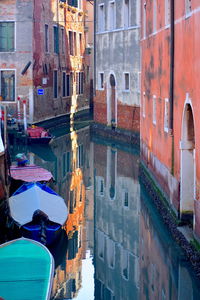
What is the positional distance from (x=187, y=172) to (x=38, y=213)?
2494 mm

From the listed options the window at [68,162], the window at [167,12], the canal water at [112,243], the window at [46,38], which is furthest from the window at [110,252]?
the window at [46,38]

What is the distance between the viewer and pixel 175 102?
12734 mm

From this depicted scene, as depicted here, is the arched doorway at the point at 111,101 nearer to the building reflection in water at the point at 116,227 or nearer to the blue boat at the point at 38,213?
the building reflection in water at the point at 116,227

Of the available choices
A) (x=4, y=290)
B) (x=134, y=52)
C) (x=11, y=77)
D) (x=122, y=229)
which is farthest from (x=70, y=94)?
(x=4, y=290)

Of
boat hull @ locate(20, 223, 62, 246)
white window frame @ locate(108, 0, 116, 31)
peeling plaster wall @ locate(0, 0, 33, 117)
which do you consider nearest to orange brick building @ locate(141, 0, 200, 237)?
boat hull @ locate(20, 223, 62, 246)

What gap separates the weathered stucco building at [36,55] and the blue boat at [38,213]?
15.5m

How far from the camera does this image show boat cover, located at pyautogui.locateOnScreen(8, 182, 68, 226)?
1194cm

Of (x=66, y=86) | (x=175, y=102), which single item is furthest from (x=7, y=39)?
(x=175, y=102)

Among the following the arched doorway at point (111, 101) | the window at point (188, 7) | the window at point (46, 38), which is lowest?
the arched doorway at point (111, 101)

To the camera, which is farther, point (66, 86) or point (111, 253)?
point (66, 86)

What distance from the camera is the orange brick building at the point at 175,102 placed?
A: 426 inches

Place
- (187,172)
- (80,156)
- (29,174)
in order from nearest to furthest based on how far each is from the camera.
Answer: (187,172) < (29,174) < (80,156)

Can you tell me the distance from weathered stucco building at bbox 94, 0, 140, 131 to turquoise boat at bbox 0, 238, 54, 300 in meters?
15.5

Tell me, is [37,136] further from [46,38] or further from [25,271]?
[25,271]
